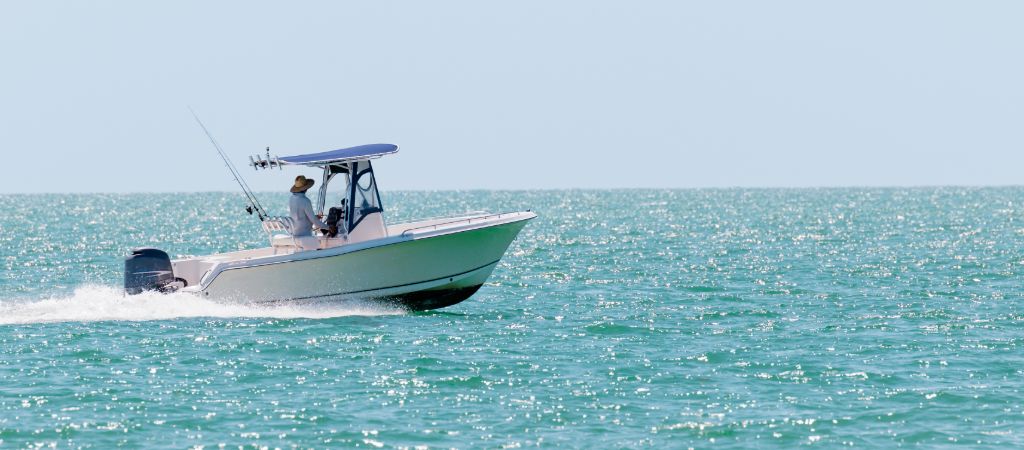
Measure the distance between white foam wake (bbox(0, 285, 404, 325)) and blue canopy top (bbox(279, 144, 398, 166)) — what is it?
2157mm

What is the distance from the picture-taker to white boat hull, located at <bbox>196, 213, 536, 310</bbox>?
21.8 m

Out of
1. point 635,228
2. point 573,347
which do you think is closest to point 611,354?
point 573,347

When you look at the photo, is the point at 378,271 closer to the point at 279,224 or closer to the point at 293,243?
the point at 293,243

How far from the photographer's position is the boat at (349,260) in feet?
71.7

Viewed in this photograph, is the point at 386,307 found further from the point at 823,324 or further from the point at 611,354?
the point at 823,324

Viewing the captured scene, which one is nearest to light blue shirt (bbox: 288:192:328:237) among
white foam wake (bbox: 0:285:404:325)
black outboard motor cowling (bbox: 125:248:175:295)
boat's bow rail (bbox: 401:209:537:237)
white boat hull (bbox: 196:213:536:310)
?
white boat hull (bbox: 196:213:536:310)

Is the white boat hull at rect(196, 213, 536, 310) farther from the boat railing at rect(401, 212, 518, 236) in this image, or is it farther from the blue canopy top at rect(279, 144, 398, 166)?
the blue canopy top at rect(279, 144, 398, 166)

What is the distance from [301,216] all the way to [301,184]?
18.9 inches

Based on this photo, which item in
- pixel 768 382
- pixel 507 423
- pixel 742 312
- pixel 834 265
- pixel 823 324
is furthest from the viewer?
pixel 834 265

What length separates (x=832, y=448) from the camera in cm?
1337

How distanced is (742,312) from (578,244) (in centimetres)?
2573

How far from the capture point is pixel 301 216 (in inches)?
866

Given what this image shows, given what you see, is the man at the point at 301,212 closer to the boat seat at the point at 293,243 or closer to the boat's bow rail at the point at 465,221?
the boat seat at the point at 293,243

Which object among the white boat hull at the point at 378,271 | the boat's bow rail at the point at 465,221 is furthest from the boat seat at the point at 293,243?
the boat's bow rail at the point at 465,221
